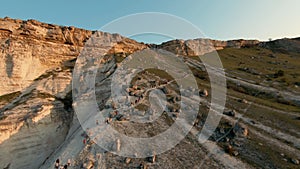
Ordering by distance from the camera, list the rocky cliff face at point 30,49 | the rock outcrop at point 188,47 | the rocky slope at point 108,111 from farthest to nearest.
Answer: the rock outcrop at point 188,47 < the rocky cliff face at point 30,49 < the rocky slope at point 108,111

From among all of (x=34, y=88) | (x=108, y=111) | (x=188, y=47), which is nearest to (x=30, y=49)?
(x=34, y=88)

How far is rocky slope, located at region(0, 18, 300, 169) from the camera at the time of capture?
31422mm

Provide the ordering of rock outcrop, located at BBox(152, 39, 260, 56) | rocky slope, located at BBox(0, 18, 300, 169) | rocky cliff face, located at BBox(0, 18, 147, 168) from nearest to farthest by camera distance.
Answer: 1. rocky slope, located at BBox(0, 18, 300, 169)
2. rocky cliff face, located at BBox(0, 18, 147, 168)
3. rock outcrop, located at BBox(152, 39, 260, 56)

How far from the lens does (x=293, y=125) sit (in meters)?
37.9

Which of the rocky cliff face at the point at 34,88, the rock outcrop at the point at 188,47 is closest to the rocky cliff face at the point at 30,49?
the rocky cliff face at the point at 34,88

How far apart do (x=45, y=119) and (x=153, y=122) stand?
91.7 ft

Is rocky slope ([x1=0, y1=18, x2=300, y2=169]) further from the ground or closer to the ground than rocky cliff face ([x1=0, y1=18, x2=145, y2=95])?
closer to the ground

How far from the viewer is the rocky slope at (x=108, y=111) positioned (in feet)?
103

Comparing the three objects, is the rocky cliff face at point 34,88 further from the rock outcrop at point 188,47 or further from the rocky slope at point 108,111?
the rock outcrop at point 188,47

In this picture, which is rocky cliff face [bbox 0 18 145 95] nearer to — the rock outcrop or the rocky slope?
the rocky slope

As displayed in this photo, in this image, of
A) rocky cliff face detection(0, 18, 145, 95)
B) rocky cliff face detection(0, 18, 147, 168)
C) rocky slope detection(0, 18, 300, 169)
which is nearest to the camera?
rocky slope detection(0, 18, 300, 169)

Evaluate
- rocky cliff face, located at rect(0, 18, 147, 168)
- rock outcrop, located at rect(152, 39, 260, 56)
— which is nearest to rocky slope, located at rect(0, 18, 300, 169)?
rocky cliff face, located at rect(0, 18, 147, 168)

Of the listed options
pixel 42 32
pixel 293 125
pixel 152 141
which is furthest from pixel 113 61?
pixel 293 125

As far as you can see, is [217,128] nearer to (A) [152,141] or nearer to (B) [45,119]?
(A) [152,141]
